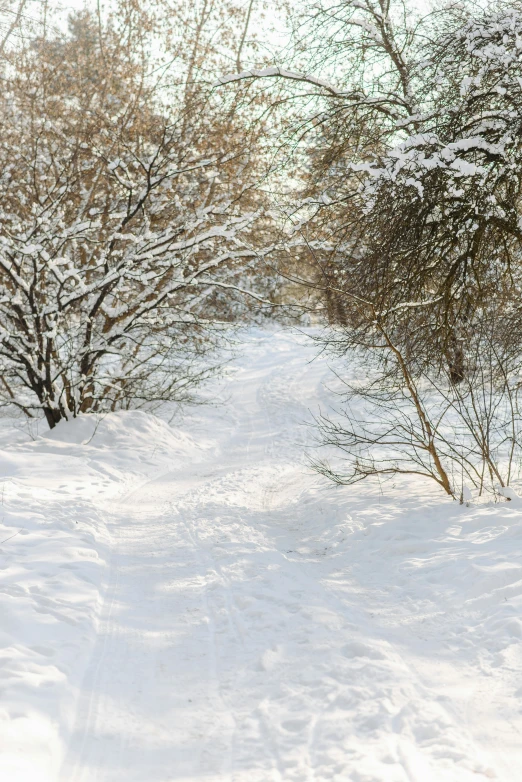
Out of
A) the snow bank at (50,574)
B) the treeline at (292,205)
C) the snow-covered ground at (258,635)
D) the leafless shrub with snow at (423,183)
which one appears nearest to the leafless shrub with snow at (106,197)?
the treeline at (292,205)

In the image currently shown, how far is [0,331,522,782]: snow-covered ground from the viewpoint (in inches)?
129

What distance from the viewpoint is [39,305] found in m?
12.3

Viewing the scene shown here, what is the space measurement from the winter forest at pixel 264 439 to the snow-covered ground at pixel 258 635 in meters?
0.02

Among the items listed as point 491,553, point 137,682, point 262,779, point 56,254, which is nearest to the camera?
point 262,779

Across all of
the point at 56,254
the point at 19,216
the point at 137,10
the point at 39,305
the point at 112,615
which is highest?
the point at 137,10

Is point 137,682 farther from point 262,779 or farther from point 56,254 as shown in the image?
point 56,254

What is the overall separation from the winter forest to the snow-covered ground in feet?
0.08

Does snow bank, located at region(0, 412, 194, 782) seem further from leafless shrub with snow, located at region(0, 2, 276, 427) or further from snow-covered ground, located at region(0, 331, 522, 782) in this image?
leafless shrub with snow, located at region(0, 2, 276, 427)

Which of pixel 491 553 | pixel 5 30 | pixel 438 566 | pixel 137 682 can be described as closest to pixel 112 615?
pixel 137 682

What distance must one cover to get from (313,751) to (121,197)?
1155cm

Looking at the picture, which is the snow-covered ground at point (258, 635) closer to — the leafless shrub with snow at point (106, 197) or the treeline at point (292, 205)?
the treeline at point (292, 205)

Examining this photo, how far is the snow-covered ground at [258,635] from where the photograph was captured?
3.28 metres

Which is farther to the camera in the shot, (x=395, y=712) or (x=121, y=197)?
(x=121, y=197)

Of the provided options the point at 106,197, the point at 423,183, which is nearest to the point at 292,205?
the point at 423,183
